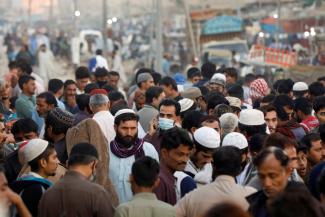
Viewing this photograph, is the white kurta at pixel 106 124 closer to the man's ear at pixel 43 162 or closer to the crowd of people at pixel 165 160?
the crowd of people at pixel 165 160

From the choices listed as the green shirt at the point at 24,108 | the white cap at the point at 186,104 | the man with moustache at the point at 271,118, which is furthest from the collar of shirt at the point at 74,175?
the green shirt at the point at 24,108

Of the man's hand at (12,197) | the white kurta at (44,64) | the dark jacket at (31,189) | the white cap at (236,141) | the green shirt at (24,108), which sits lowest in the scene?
the white kurta at (44,64)

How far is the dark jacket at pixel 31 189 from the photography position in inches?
361

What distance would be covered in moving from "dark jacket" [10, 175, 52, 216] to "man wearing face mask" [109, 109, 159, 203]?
1390 mm

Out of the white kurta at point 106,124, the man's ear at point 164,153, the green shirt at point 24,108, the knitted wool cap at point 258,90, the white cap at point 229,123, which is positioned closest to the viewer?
the man's ear at point 164,153

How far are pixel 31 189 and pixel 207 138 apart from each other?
72.6 inches

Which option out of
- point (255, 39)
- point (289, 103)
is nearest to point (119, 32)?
point (255, 39)

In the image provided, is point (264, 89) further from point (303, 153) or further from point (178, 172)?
point (178, 172)

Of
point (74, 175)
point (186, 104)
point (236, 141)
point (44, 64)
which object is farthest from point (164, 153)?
point (44, 64)

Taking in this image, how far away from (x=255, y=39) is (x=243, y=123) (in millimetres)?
32698

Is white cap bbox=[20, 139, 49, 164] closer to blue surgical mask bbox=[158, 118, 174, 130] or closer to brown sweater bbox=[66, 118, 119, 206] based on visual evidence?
brown sweater bbox=[66, 118, 119, 206]

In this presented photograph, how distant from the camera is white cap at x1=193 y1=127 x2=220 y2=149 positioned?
1044cm

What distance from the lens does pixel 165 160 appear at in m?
9.87

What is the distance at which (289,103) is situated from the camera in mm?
14203
